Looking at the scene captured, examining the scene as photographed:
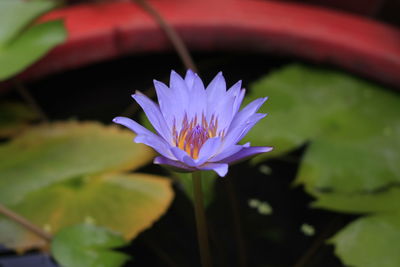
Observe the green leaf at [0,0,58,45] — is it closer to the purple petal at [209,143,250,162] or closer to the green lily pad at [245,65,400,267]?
the green lily pad at [245,65,400,267]

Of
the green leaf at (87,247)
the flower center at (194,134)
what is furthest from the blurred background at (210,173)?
the flower center at (194,134)

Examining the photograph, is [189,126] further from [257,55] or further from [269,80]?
[257,55]

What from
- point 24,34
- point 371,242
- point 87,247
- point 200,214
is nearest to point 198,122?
point 200,214

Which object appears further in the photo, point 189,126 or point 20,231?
point 20,231

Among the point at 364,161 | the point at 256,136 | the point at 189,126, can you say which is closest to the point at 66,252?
the point at 189,126

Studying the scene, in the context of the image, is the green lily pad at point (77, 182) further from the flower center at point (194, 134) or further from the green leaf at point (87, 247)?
the flower center at point (194, 134)

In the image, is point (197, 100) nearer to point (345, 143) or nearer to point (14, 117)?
point (345, 143)

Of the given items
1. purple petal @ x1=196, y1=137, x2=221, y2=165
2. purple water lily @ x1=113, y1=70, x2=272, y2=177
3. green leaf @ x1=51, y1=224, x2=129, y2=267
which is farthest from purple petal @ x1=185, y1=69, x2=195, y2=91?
green leaf @ x1=51, y1=224, x2=129, y2=267
